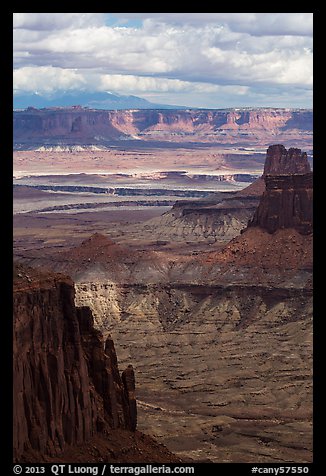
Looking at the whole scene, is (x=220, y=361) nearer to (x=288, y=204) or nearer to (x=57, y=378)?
(x=288, y=204)

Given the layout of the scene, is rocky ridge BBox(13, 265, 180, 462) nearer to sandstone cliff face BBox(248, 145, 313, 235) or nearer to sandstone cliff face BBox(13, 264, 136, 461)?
sandstone cliff face BBox(13, 264, 136, 461)

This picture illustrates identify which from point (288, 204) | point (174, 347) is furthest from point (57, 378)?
point (288, 204)

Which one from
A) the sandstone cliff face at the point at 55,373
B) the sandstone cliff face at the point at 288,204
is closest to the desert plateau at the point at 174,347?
the sandstone cliff face at the point at 55,373

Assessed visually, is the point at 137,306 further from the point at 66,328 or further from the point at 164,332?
the point at 66,328

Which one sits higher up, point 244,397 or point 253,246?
point 253,246

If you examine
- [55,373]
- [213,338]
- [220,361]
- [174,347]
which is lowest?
[220,361]

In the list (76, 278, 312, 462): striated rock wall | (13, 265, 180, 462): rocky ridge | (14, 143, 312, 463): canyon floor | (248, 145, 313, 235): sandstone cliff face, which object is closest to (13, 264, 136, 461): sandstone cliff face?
(13, 265, 180, 462): rocky ridge

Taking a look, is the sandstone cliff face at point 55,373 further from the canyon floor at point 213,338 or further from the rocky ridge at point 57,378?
the canyon floor at point 213,338

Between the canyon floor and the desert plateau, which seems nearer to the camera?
the desert plateau
